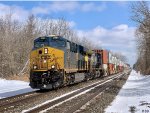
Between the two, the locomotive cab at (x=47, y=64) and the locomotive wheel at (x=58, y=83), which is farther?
the locomotive wheel at (x=58, y=83)

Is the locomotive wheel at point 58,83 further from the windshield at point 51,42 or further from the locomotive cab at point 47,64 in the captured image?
the windshield at point 51,42

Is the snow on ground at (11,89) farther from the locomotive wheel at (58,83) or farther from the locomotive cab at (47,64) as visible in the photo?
the locomotive wheel at (58,83)

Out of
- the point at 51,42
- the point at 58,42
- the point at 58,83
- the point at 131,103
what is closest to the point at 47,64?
the point at 58,83

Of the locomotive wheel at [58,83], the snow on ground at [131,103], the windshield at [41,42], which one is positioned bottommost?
the snow on ground at [131,103]

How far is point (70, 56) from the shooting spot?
25.9m

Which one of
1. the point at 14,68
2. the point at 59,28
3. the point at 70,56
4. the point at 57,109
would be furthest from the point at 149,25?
the point at 59,28

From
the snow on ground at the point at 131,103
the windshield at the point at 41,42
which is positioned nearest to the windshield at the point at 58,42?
the windshield at the point at 41,42

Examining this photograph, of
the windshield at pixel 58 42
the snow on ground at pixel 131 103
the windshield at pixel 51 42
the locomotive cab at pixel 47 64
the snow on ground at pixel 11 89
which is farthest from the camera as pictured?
the windshield at pixel 58 42

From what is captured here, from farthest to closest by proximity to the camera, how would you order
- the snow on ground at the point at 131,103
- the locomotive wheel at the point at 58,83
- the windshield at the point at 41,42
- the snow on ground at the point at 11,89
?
1. the windshield at the point at 41,42
2. the locomotive wheel at the point at 58,83
3. the snow on ground at the point at 11,89
4. the snow on ground at the point at 131,103

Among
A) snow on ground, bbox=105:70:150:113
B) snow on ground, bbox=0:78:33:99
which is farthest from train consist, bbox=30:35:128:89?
snow on ground, bbox=105:70:150:113

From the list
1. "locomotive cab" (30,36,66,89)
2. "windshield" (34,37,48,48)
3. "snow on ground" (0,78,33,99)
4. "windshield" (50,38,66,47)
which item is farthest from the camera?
"windshield" (50,38,66,47)

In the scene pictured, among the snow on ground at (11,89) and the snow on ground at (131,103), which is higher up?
the snow on ground at (11,89)

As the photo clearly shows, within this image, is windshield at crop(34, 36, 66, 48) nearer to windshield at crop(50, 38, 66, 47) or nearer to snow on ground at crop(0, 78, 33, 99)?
windshield at crop(50, 38, 66, 47)

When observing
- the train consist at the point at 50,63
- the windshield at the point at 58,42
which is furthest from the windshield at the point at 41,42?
the windshield at the point at 58,42
